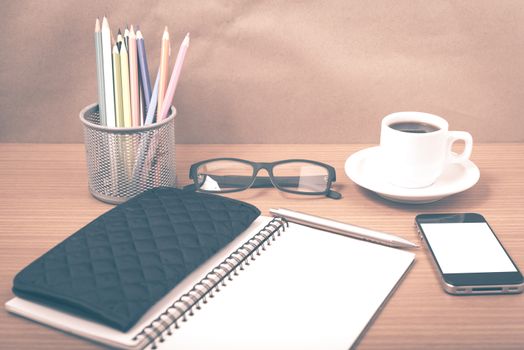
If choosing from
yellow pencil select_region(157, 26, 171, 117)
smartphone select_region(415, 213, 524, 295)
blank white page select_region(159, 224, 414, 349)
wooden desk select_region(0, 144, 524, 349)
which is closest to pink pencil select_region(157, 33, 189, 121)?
yellow pencil select_region(157, 26, 171, 117)

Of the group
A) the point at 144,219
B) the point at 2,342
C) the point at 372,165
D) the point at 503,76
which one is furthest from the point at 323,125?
the point at 2,342

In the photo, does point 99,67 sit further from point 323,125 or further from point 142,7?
point 323,125

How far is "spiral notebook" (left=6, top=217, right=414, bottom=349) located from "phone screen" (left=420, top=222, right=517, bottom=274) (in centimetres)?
4

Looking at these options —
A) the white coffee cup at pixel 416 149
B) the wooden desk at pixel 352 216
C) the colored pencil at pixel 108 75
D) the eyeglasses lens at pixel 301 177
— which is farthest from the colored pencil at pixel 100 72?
the white coffee cup at pixel 416 149

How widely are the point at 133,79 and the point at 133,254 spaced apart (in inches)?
9.8

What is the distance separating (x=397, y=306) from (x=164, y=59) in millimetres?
414

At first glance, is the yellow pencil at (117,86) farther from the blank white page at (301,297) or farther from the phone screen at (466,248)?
the phone screen at (466,248)

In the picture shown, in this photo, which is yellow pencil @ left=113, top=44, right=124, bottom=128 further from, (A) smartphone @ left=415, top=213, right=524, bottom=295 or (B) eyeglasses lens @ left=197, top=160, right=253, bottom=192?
(A) smartphone @ left=415, top=213, right=524, bottom=295

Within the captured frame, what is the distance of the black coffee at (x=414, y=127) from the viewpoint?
81 centimetres

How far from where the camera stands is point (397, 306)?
592 millimetres

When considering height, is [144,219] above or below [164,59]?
below

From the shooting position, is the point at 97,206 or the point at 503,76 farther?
the point at 503,76

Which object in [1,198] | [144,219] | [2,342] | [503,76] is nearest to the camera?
[2,342]

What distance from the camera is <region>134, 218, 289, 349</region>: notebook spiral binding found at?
20.8 inches
